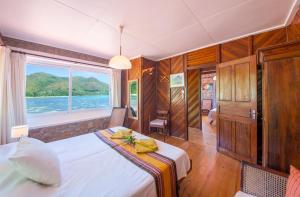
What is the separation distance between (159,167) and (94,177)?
627 millimetres

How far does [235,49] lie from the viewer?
277cm

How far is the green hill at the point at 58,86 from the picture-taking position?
2.96 meters

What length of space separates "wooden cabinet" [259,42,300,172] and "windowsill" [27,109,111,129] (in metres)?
3.72

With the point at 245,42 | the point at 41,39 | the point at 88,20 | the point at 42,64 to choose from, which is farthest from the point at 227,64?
the point at 42,64

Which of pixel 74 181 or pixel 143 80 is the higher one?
pixel 143 80

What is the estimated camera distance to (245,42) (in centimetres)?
264

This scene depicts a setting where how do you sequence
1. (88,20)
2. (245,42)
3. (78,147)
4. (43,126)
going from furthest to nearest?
(43,126) → (245,42) → (88,20) → (78,147)

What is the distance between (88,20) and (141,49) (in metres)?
1.54

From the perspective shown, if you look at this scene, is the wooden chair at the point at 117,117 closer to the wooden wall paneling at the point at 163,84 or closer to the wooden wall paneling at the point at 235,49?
the wooden wall paneling at the point at 163,84

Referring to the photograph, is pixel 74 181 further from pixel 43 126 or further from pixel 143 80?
pixel 143 80

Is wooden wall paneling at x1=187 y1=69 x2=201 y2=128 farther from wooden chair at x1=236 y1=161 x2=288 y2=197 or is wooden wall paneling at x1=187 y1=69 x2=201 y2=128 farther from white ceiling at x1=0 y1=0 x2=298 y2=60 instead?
wooden chair at x1=236 y1=161 x2=288 y2=197

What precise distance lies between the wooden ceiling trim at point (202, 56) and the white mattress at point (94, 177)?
245 cm

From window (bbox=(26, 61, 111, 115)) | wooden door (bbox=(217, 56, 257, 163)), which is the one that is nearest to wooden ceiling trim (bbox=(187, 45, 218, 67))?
wooden door (bbox=(217, 56, 257, 163))

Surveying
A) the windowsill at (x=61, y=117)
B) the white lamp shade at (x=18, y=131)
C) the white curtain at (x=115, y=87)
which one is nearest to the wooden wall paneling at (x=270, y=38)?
the white curtain at (x=115, y=87)
